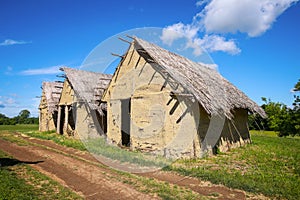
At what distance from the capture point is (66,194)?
598 centimetres

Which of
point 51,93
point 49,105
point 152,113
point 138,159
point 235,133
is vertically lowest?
point 138,159

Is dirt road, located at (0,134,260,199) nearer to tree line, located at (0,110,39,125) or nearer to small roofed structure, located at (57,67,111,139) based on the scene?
small roofed structure, located at (57,67,111,139)

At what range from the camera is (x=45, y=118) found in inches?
972

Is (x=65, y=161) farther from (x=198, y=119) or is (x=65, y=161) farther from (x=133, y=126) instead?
(x=198, y=119)

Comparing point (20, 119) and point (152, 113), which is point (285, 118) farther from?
point (20, 119)

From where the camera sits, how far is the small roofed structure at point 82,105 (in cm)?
1766

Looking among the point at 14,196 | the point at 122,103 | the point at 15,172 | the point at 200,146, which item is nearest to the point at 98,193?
the point at 14,196

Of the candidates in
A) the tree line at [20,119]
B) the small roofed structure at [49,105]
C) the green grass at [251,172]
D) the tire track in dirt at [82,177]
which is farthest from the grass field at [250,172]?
the tree line at [20,119]

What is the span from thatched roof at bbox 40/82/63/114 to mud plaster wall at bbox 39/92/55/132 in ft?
2.55

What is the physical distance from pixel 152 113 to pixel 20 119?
68.6 m

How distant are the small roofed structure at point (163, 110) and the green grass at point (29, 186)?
17.6ft

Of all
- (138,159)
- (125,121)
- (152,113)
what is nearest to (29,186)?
(138,159)

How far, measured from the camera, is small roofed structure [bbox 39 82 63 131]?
75.6 feet

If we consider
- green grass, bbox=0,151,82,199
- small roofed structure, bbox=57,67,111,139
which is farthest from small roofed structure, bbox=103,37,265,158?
green grass, bbox=0,151,82,199
